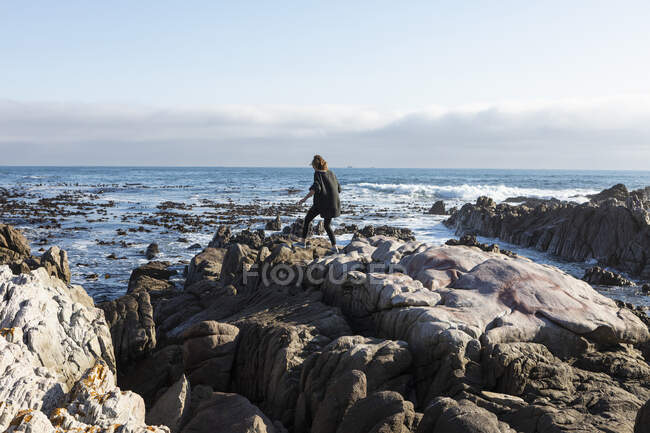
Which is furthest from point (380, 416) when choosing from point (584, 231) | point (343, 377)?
point (584, 231)

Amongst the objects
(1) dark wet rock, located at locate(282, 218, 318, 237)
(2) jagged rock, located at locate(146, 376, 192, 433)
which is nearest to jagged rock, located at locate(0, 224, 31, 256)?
(1) dark wet rock, located at locate(282, 218, 318, 237)

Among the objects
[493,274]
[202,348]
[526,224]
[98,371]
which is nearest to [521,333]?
[493,274]

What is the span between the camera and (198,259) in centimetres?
1302

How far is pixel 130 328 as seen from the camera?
729 cm

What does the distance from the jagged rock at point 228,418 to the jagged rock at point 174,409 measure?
123mm

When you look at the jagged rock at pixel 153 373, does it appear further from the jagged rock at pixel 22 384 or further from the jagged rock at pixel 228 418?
the jagged rock at pixel 22 384

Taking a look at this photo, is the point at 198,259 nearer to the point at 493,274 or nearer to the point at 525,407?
the point at 493,274

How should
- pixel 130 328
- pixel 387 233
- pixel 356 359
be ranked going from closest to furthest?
pixel 356 359 < pixel 130 328 < pixel 387 233

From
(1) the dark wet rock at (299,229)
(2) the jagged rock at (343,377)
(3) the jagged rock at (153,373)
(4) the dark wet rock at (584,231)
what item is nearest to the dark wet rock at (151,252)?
(1) the dark wet rock at (299,229)

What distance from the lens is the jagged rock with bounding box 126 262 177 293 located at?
11500 mm

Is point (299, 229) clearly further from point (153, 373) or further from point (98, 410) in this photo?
point (98, 410)

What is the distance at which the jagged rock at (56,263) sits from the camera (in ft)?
33.0

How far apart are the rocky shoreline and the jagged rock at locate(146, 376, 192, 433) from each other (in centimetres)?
2

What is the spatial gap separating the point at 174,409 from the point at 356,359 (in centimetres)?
208
